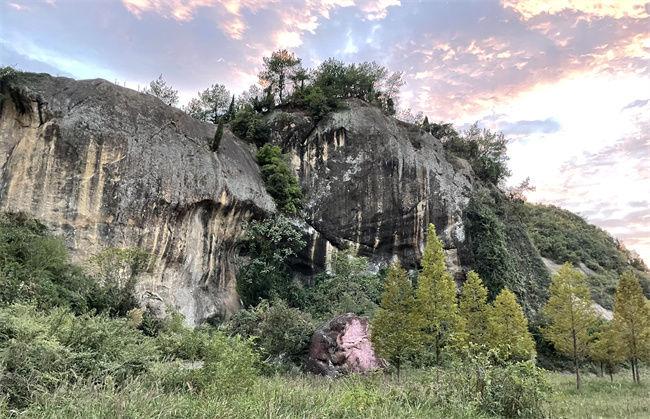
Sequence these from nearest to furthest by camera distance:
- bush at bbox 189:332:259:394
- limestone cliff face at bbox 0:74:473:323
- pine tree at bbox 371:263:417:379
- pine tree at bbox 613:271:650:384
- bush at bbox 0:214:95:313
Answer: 1. bush at bbox 189:332:259:394
2. bush at bbox 0:214:95:313
3. pine tree at bbox 371:263:417:379
4. pine tree at bbox 613:271:650:384
5. limestone cliff face at bbox 0:74:473:323

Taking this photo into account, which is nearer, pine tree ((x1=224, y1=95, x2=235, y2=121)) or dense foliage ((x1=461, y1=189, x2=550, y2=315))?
dense foliage ((x1=461, y1=189, x2=550, y2=315))

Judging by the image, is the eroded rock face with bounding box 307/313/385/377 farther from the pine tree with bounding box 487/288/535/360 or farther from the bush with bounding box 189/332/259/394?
the bush with bounding box 189/332/259/394

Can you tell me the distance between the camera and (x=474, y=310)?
899 inches

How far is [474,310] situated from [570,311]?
4421mm

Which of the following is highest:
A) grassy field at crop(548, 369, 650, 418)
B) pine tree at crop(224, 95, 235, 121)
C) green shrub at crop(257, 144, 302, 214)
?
pine tree at crop(224, 95, 235, 121)

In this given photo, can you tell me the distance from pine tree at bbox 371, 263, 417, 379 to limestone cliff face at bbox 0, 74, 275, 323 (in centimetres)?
1009

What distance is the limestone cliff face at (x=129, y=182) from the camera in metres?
19.9

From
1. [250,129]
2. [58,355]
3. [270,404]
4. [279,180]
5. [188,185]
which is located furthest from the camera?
[250,129]

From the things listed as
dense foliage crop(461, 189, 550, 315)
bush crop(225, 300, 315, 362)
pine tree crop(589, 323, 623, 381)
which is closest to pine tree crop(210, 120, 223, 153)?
bush crop(225, 300, 315, 362)

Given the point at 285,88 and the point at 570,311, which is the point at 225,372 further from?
the point at 285,88

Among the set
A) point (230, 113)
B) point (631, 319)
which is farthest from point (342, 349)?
point (230, 113)

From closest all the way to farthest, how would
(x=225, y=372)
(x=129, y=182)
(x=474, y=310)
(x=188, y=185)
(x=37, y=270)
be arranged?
1. (x=225, y=372)
2. (x=37, y=270)
3. (x=129, y=182)
4. (x=474, y=310)
5. (x=188, y=185)

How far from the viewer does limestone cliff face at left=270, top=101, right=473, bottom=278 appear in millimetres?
32375

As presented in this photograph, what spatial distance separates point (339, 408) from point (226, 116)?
35404 mm
